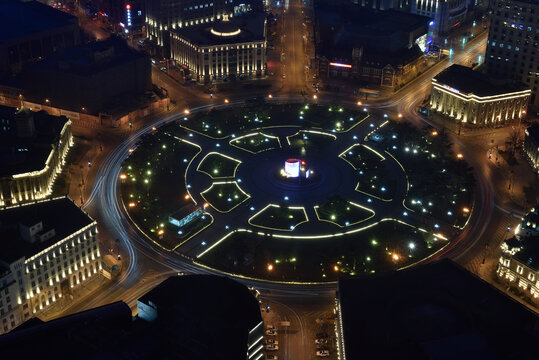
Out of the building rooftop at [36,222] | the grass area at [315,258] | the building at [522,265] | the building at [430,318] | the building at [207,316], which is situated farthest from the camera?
the grass area at [315,258]

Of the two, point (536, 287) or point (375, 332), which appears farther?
point (536, 287)

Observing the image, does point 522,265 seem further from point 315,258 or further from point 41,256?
point 41,256

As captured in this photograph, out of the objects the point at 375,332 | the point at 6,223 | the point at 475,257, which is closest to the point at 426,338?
the point at 375,332

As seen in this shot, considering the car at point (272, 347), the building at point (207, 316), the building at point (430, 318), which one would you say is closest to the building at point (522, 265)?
the building at point (430, 318)

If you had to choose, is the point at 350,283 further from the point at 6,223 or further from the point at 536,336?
the point at 6,223

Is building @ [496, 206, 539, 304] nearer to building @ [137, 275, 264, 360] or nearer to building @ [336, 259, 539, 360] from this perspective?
building @ [336, 259, 539, 360]

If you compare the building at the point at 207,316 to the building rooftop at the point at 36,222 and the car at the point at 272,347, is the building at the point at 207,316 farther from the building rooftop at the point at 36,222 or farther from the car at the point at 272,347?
A: the building rooftop at the point at 36,222

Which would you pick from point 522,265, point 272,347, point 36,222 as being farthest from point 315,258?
point 36,222
